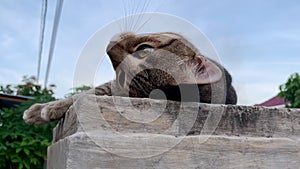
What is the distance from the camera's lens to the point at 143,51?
2.95 ft

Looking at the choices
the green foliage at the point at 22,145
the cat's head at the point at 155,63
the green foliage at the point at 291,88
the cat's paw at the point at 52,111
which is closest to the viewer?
the cat's head at the point at 155,63

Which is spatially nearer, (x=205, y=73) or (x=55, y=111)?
(x=205, y=73)

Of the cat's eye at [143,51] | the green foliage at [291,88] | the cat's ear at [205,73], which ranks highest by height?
the green foliage at [291,88]

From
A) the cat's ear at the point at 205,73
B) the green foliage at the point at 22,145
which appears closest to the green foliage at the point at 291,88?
the green foliage at the point at 22,145

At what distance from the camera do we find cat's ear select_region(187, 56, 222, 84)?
A: 0.90m

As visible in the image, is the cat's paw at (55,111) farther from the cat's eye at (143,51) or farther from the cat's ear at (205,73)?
the cat's ear at (205,73)

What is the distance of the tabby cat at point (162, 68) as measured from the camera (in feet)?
2.90

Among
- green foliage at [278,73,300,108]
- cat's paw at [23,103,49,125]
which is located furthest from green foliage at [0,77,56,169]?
green foliage at [278,73,300,108]

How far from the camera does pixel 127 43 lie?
2.97ft

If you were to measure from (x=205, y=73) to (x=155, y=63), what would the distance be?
127 mm

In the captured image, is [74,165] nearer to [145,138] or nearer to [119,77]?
[145,138]

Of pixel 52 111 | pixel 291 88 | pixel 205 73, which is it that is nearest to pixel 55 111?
pixel 52 111

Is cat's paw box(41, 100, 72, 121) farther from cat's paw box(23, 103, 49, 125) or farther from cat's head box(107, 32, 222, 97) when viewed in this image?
cat's head box(107, 32, 222, 97)

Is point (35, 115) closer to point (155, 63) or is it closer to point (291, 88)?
point (155, 63)
